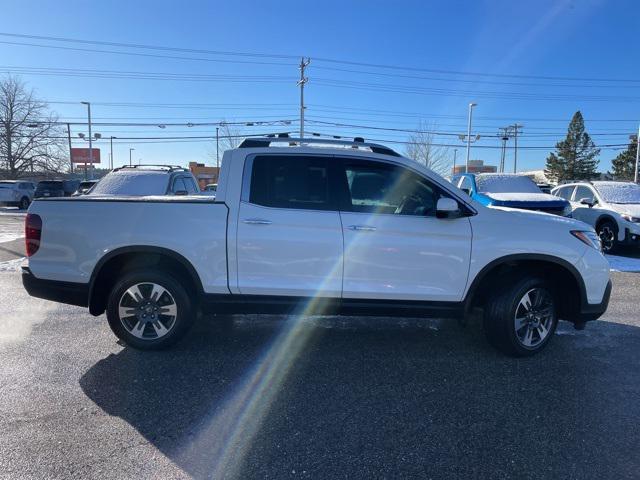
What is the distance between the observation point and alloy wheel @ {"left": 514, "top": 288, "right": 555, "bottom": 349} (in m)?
4.16

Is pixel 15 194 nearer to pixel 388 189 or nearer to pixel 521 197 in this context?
pixel 521 197

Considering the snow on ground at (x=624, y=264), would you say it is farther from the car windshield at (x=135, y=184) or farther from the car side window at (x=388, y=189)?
Answer: the car windshield at (x=135, y=184)

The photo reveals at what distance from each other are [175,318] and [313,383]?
4.76 ft

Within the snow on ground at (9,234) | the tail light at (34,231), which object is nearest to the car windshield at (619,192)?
the tail light at (34,231)

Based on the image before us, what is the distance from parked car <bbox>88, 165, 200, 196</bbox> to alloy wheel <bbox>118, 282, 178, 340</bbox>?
6593 millimetres

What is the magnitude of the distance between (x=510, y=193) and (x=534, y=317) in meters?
7.10

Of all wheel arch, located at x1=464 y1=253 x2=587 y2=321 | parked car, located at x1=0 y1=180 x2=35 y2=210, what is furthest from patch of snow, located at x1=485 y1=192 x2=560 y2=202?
parked car, located at x1=0 y1=180 x2=35 y2=210

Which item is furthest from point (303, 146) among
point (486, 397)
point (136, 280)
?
point (486, 397)

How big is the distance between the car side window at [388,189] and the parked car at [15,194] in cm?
2976

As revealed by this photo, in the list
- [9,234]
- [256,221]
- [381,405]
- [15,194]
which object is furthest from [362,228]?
[15,194]

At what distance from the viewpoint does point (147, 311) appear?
419 cm

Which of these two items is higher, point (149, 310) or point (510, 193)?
point (510, 193)

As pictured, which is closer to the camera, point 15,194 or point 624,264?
point 624,264

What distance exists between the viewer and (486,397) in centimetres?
349
